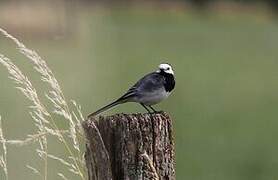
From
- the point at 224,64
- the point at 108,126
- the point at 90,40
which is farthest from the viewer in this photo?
the point at 90,40

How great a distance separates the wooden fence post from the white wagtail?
139 centimetres

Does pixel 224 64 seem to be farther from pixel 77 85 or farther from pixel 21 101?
pixel 21 101

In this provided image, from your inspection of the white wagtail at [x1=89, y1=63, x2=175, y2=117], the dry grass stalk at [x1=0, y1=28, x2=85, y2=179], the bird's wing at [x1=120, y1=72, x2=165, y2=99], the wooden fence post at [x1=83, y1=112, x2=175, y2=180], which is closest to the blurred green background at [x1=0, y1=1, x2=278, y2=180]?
the white wagtail at [x1=89, y1=63, x2=175, y2=117]

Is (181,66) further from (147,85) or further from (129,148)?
(129,148)

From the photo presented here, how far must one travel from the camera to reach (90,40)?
32.6 m

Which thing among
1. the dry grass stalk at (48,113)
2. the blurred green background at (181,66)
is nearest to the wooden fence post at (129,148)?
the dry grass stalk at (48,113)

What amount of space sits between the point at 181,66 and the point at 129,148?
21.1 meters

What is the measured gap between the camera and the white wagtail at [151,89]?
19.5 feet

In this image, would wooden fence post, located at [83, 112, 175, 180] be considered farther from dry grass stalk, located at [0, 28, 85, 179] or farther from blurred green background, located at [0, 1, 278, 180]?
blurred green background, located at [0, 1, 278, 180]

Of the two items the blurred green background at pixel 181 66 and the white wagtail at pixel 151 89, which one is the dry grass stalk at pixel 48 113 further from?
the blurred green background at pixel 181 66

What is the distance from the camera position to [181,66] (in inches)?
A: 999

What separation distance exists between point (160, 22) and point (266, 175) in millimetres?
30506

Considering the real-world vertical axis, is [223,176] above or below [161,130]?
below

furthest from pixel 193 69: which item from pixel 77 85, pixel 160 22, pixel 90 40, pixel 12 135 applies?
pixel 160 22
